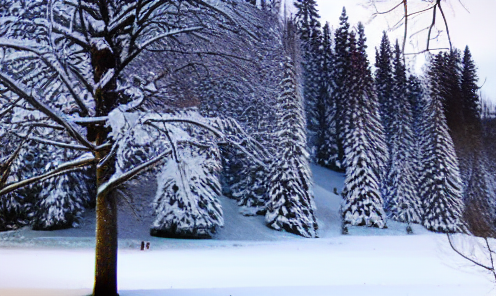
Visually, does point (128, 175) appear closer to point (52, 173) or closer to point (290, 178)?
point (52, 173)

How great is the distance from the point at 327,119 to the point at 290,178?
23.8 metres

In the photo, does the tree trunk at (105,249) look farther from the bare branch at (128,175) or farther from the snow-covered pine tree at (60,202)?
the snow-covered pine tree at (60,202)

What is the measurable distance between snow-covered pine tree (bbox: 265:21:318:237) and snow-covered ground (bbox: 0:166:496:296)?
2.53m

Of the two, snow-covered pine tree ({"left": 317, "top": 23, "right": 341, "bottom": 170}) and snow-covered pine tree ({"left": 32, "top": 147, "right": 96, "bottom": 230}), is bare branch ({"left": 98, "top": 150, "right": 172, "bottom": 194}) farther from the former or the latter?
snow-covered pine tree ({"left": 317, "top": 23, "right": 341, "bottom": 170})

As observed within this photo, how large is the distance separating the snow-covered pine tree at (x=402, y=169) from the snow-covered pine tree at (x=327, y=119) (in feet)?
29.4

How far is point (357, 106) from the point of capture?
1468 inches


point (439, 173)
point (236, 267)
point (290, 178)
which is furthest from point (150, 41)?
point (439, 173)

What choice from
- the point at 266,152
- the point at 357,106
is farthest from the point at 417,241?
the point at 266,152

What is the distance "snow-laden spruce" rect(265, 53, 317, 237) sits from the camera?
3061cm

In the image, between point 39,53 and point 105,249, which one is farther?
point 105,249

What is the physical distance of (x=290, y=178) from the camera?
31016mm

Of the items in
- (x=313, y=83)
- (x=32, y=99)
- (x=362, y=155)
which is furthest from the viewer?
(x=313, y=83)

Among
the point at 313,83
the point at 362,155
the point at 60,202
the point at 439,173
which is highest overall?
the point at 313,83

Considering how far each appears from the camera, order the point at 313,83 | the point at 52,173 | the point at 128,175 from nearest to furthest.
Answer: the point at 128,175
the point at 52,173
the point at 313,83
